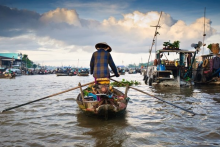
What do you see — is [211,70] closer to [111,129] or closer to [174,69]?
[174,69]

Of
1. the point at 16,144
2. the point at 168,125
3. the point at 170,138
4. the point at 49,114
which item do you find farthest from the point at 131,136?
the point at 49,114

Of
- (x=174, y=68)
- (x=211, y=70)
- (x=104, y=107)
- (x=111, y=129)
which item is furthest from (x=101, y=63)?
(x=211, y=70)

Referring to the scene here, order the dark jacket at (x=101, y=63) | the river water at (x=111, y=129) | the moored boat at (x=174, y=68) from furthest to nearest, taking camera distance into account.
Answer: the moored boat at (x=174, y=68), the dark jacket at (x=101, y=63), the river water at (x=111, y=129)

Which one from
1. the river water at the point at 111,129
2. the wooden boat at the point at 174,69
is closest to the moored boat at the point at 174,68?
the wooden boat at the point at 174,69

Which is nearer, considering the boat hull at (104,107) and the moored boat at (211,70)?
the boat hull at (104,107)

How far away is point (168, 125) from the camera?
5723mm

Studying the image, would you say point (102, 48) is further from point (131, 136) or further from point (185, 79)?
point (185, 79)

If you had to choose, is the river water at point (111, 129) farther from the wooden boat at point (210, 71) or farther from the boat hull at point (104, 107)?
the wooden boat at point (210, 71)

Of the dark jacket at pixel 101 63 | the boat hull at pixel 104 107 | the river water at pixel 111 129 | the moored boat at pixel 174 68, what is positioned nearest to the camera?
the river water at pixel 111 129

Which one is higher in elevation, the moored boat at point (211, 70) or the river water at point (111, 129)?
the moored boat at point (211, 70)

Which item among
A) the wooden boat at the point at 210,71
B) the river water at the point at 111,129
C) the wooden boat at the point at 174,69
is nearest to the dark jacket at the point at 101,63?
the river water at the point at 111,129

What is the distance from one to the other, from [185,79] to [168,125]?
1149cm

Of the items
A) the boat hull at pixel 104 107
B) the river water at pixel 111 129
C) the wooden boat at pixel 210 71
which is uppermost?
the wooden boat at pixel 210 71

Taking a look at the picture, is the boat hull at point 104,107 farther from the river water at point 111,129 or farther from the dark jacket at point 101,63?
the dark jacket at point 101,63
